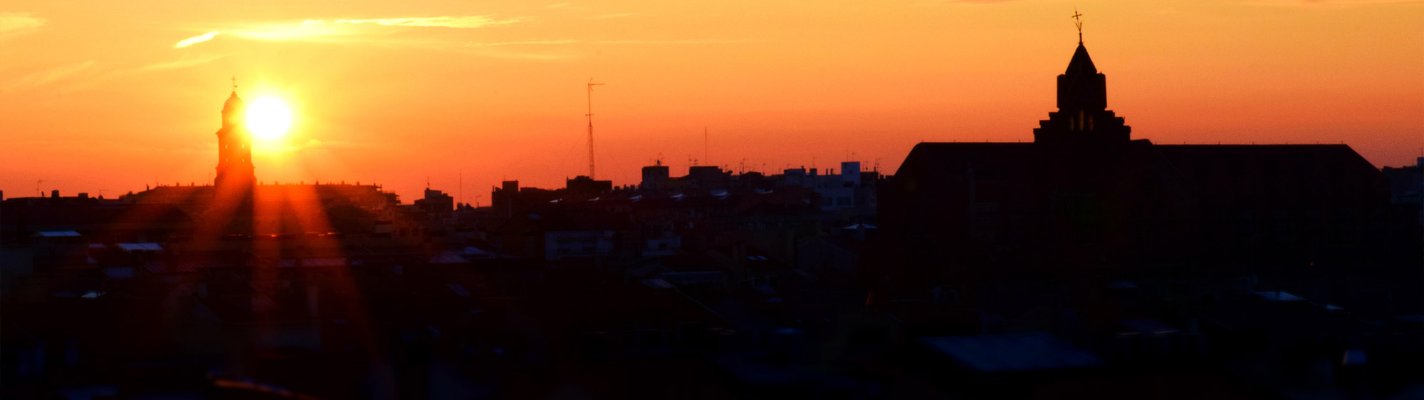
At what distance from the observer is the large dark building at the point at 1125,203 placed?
75.1 metres

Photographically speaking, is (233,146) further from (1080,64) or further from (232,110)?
(1080,64)

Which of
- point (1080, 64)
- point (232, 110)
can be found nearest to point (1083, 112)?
point (1080, 64)

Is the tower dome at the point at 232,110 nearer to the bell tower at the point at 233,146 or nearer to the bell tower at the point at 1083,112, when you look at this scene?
the bell tower at the point at 233,146

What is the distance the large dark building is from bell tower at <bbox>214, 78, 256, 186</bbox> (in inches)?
1856

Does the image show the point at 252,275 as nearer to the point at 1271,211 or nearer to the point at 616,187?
the point at 1271,211

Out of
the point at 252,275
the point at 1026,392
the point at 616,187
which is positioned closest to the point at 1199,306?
the point at 1026,392

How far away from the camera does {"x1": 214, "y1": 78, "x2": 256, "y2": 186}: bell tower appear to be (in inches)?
4427

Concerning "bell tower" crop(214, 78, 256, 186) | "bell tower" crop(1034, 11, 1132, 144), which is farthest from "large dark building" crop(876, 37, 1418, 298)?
"bell tower" crop(214, 78, 256, 186)

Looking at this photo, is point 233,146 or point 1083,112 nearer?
point 1083,112

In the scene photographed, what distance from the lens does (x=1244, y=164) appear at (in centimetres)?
8106

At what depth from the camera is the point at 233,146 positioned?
371ft

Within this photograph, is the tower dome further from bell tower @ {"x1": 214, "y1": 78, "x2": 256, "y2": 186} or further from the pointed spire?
the pointed spire

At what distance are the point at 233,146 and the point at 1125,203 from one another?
186 feet

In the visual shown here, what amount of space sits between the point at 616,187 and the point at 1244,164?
2807 inches
